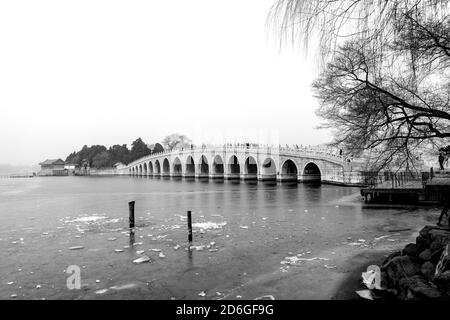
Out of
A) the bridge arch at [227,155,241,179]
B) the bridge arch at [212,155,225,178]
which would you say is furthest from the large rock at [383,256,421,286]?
the bridge arch at [212,155,225,178]

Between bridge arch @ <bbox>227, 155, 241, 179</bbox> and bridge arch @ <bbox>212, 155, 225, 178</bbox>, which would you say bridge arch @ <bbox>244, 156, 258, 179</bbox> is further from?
bridge arch @ <bbox>212, 155, 225, 178</bbox>

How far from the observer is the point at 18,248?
11922 mm

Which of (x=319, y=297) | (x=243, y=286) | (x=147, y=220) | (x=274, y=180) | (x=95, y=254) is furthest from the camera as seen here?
(x=274, y=180)

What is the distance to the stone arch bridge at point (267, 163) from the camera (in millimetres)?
41438

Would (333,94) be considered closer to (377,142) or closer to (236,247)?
(377,142)

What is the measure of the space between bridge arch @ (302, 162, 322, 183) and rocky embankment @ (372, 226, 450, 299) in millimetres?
39296

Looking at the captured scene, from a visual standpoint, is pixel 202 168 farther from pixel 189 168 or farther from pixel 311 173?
pixel 311 173

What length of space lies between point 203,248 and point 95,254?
11.8 feet

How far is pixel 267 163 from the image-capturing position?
5688 cm

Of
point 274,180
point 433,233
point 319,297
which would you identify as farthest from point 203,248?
point 274,180

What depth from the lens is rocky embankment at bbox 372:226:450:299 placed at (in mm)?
5445

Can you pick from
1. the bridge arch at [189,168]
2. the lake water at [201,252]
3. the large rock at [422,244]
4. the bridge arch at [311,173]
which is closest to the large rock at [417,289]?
the large rock at [422,244]

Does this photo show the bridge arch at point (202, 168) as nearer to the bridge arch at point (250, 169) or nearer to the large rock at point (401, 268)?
the bridge arch at point (250, 169)
